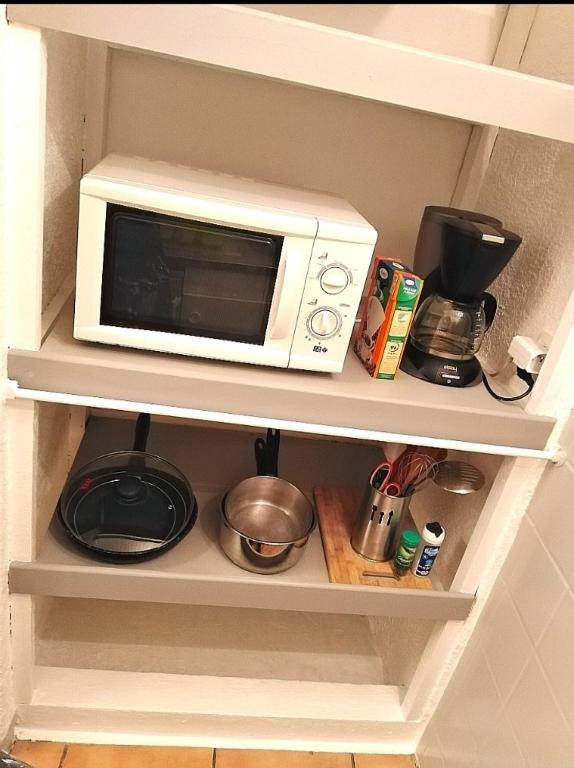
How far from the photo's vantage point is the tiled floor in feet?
3.94

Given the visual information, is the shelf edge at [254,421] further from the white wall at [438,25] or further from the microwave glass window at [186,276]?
the white wall at [438,25]

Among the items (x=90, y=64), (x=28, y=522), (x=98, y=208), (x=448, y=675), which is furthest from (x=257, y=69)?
(x=448, y=675)

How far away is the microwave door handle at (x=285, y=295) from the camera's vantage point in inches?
34.1

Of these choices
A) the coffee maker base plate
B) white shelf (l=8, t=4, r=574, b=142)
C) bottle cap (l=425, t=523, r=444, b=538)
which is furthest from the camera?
bottle cap (l=425, t=523, r=444, b=538)

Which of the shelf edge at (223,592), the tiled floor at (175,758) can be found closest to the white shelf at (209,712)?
the tiled floor at (175,758)

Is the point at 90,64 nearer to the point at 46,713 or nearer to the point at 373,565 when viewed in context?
the point at 373,565

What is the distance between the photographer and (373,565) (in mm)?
1188

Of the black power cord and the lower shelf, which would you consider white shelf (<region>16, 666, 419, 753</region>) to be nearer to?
the lower shelf

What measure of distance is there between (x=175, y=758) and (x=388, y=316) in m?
1.00

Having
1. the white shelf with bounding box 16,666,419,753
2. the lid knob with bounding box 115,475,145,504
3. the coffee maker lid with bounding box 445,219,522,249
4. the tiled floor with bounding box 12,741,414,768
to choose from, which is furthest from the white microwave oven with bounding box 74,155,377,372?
the tiled floor with bounding box 12,741,414,768

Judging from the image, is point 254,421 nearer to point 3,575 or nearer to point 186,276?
point 186,276

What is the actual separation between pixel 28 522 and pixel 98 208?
51 centimetres

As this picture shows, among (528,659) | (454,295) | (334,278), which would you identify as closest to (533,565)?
(528,659)

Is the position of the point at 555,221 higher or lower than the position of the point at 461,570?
higher
